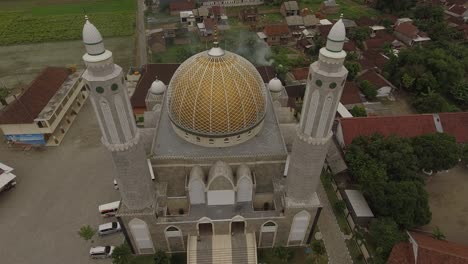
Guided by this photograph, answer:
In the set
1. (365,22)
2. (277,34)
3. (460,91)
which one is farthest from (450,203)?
(365,22)

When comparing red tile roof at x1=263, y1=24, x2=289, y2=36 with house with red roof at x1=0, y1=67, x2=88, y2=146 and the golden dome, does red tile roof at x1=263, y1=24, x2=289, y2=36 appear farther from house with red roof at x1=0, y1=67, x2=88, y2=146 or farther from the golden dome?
the golden dome

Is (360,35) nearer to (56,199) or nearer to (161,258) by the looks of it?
(161,258)

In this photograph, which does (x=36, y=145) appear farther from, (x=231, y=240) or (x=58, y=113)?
(x=231, y=240)

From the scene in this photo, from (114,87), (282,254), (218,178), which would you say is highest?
(114,87)

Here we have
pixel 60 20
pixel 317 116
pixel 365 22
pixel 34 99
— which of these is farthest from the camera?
pixel 60 20

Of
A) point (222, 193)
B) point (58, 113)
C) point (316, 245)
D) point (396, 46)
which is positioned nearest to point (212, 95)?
point (222, 193)

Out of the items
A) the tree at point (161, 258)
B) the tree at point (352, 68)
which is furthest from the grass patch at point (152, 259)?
the tree at point (352, 68)

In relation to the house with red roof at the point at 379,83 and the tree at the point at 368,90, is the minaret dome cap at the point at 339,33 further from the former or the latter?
the house with red roof at the point at 379,83
